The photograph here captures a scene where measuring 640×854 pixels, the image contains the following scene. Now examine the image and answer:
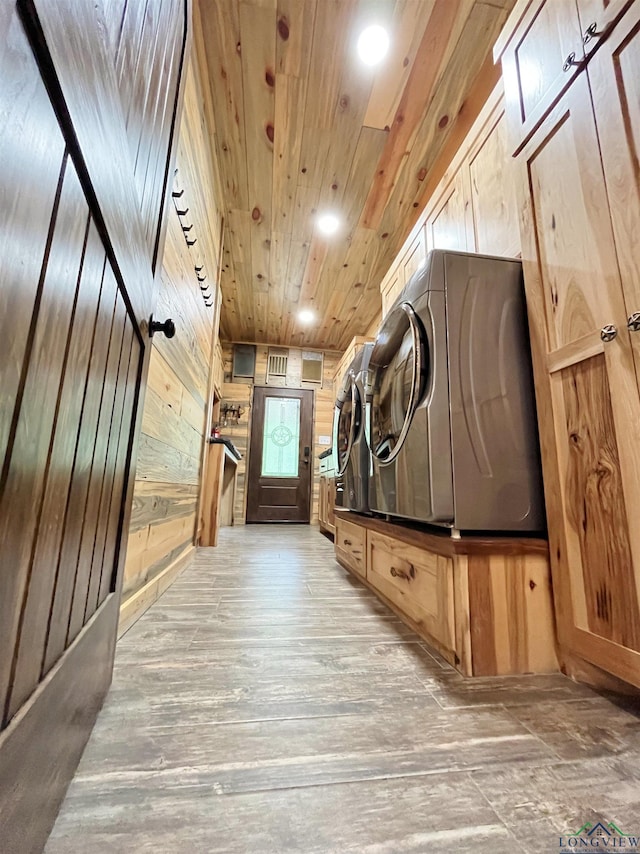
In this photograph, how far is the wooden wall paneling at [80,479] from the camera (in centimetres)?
47

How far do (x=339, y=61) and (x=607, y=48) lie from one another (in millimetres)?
1473

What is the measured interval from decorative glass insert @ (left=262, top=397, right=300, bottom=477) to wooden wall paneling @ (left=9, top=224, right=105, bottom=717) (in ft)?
14.7

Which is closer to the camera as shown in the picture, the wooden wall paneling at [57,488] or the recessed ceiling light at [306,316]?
the wooden wall paneling at [57,488]

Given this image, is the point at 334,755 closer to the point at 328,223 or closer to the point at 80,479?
the point at 80,479

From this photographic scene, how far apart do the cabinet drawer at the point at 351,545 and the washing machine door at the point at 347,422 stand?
334 millimetres

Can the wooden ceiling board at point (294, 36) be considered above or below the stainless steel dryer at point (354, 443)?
above

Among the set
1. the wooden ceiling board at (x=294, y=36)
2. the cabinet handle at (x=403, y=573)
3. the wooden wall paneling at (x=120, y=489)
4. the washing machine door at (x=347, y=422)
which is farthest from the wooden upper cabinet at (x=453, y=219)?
the wooden wall paneling at (x=120, y=489)

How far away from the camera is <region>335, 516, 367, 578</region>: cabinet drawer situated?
1673mm

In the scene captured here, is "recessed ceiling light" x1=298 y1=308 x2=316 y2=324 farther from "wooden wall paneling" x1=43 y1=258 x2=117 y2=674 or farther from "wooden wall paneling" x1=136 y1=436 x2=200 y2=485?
"wooden wall paneling" x1=43 y1=258 x2=117 y2=674

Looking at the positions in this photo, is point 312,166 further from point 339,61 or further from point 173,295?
point 173,295

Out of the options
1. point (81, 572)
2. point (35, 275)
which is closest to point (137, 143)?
point (35, 275)

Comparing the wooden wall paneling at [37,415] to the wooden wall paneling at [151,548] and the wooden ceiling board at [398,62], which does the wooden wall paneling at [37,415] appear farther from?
the wooden ceiling board at [398,62]

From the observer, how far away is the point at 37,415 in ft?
1.15

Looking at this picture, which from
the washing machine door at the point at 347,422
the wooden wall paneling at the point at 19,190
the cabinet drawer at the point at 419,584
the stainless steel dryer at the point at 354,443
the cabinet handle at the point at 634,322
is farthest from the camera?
the washing machine door at the point at 347,422
